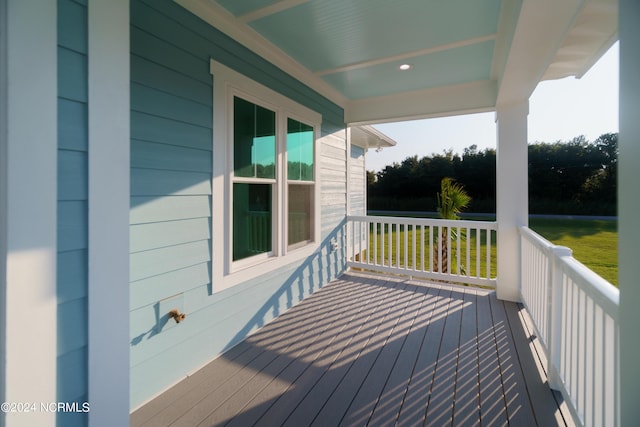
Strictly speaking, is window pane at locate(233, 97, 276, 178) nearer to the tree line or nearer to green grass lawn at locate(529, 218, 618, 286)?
the tree line

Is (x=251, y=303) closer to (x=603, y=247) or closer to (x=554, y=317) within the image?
(x=554, y=317)

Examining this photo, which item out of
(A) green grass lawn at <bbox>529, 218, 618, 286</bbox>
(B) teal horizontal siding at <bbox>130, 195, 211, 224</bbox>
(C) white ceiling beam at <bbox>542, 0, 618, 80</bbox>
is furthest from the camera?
(A) green grass lawn at <bbox>529, 218, 618, 286</bbox>

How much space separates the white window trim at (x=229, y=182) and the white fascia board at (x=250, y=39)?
0.31 m

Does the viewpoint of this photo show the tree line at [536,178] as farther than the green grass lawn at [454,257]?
Yes

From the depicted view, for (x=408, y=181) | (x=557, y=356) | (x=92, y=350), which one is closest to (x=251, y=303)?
(x=92, y=350)

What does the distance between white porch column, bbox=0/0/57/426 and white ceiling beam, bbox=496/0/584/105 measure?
232cm

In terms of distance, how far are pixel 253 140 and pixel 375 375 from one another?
87.9 inches

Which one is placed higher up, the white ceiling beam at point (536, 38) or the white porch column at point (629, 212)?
the white ceiling beam at point (536, 38)

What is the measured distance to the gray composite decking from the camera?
182 cm

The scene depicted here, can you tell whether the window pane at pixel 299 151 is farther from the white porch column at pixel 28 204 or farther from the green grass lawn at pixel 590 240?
the green grass lawn at pixel 590 240

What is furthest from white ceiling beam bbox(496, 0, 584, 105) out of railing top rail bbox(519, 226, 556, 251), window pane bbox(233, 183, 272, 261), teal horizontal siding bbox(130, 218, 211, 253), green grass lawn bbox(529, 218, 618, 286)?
green grass lawn bbox(529, 218, 618, 286)

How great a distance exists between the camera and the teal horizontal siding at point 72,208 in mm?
1070

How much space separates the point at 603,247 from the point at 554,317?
491 cm

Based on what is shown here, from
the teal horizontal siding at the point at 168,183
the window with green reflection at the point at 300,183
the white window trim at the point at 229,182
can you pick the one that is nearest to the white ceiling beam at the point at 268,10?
the white window trim at the point at 229,182
